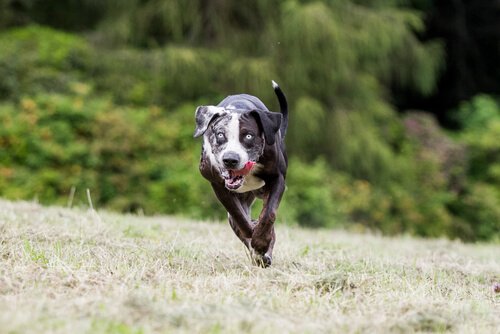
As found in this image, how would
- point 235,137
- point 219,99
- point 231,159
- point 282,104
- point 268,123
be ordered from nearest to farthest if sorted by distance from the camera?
point 231,159
point 235,137
point 268,123
point 282,104
point 219,99

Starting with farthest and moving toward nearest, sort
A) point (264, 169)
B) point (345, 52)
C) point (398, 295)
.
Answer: point (345, 52) → point (264, 169) → point (398, 295)

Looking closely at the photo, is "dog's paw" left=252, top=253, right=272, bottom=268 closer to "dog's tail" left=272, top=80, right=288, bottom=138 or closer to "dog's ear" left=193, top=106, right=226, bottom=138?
"dog's ear" left=193, top=106, right=226, bottom=138

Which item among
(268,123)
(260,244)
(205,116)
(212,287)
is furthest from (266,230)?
(212,287)

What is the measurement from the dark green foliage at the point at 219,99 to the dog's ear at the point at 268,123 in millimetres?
7694

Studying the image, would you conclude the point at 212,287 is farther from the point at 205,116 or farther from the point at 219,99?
the point at 219,99

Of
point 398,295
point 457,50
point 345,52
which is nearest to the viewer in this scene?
point 398,295

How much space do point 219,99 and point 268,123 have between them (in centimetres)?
1035

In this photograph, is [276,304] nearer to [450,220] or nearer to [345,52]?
[345,52]

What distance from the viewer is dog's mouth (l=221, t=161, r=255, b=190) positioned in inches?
191

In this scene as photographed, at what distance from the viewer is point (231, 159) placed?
15.5 ft

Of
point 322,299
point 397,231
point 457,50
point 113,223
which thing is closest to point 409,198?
point 397,231

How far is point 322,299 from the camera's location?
388 centimetres

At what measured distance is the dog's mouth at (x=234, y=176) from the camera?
16.0 ft

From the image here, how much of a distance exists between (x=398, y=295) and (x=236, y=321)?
1.28 metres
